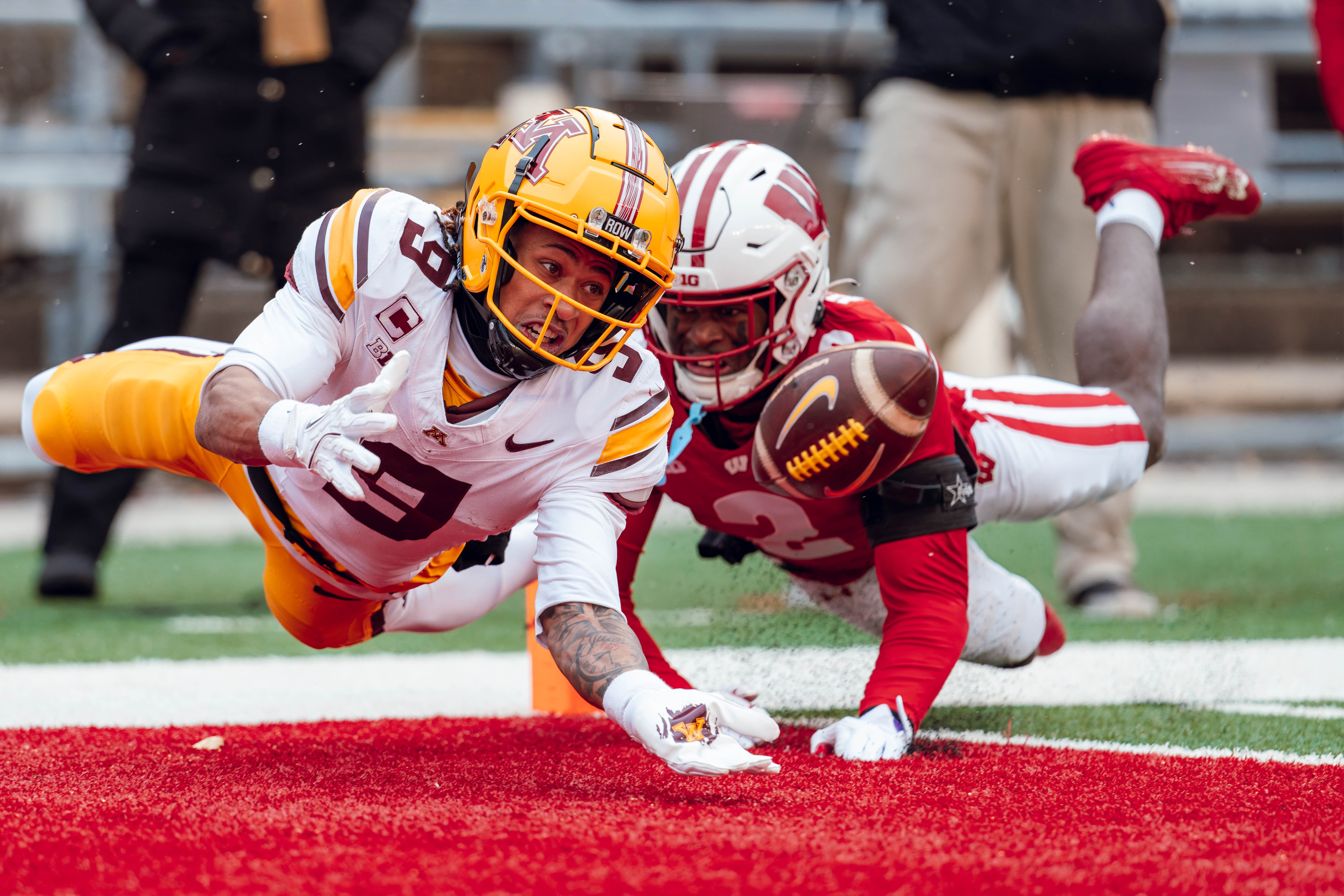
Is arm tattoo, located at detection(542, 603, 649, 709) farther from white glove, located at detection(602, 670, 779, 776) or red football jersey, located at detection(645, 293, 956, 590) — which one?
red football jersey, located at detection(645, 293, 956, 590)

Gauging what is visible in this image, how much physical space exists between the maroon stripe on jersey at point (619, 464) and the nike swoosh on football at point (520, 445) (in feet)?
0.27

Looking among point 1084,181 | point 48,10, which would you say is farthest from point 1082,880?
point 48,10

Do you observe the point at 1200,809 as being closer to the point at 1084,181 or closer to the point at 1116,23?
the point at 1084,181

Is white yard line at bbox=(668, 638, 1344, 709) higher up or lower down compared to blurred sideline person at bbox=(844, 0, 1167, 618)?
lower down

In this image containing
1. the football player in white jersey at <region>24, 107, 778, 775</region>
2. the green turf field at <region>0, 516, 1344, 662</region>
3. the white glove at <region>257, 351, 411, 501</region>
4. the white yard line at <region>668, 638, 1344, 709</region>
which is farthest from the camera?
the green turf field at <region>0, 516, 1344, 662</region>

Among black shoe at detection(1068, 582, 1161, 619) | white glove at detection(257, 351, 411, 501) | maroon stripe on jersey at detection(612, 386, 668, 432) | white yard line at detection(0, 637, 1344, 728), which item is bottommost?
black shoe at detection(1068, 582, 1161, 619)

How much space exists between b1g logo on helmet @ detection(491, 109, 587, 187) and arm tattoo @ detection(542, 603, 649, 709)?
64cm

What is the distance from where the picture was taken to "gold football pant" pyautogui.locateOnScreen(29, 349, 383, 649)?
2.52 meters

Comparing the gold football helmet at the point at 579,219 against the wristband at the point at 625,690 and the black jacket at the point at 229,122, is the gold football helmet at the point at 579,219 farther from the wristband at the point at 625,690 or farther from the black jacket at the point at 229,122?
the black jacket at the point at 229,122

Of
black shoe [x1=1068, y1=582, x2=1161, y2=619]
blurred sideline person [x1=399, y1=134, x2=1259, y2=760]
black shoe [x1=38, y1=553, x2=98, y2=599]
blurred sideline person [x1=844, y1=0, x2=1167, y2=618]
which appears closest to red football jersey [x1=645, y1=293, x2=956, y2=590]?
blurred sideline person [x1=399, y1=134, x2=1259, y2=760]

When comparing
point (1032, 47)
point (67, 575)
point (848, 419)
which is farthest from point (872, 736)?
point (67, 575)

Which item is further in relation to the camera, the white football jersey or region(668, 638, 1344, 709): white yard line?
region(668, 638, 1344, 709): white yard line

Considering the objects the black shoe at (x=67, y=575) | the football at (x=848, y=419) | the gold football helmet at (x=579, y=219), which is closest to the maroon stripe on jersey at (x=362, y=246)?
the gold football helmet at (x=579, y=219)

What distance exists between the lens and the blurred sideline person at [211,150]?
4195 mm
